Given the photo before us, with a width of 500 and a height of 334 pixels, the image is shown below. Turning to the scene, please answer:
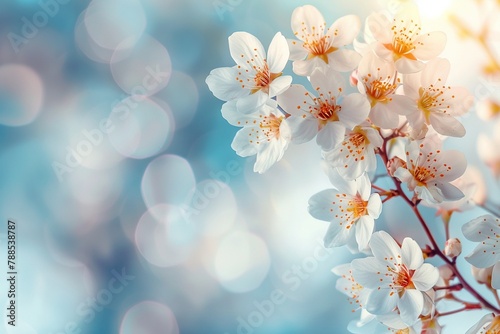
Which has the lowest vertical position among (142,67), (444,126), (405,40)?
(444,126)

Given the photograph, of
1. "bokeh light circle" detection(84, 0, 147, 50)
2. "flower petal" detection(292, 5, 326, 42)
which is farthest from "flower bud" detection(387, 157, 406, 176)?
"bokeh light circle" detection(84, 0, 147, 50)

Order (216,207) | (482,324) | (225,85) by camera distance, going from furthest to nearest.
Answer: (216,207) < (225,85) < (482,324)

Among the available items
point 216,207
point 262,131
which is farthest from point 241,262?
point 262,131

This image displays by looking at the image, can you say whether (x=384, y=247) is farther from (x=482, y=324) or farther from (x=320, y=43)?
(x=320, y=43)

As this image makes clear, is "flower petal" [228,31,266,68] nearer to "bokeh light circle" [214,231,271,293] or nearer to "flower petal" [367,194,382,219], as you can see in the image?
"flower petal" [367,194,382,219]

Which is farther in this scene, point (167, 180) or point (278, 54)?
point (167, 180)

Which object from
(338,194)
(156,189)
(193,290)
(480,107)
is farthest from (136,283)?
(480,107)
